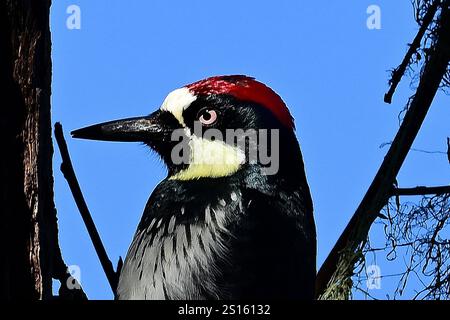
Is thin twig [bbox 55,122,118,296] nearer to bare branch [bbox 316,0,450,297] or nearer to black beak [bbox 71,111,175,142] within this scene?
black beak [bbox 71,111,175,142]

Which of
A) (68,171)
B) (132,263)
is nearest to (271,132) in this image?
(132,263)

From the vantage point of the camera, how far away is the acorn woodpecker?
3031 mm

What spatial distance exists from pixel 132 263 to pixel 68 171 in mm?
748

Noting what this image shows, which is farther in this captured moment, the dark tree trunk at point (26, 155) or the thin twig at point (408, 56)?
the thin twig at point (408, 56)

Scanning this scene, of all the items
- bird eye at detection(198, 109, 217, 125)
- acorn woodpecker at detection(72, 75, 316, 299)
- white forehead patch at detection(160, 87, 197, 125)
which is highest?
white forehead patch at detection(160, 87, 197, 125)

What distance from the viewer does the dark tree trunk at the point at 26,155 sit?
2.25m

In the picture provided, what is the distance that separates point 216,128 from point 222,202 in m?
0.35

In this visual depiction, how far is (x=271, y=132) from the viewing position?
336 cm

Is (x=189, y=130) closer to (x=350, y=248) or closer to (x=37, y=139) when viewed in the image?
(x=350, y=248)

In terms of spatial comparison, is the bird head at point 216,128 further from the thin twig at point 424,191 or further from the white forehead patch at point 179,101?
the thin twig at point 424,191

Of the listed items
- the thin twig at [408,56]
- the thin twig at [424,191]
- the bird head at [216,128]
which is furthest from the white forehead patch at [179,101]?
the thin twig at [424,191]

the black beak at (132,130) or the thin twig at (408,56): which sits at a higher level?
the thin twig at (408,56)

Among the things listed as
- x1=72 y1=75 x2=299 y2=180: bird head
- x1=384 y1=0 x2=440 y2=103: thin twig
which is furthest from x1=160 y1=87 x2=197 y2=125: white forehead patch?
x1=384 y1=0 x2=440 y2=103: thin twig
